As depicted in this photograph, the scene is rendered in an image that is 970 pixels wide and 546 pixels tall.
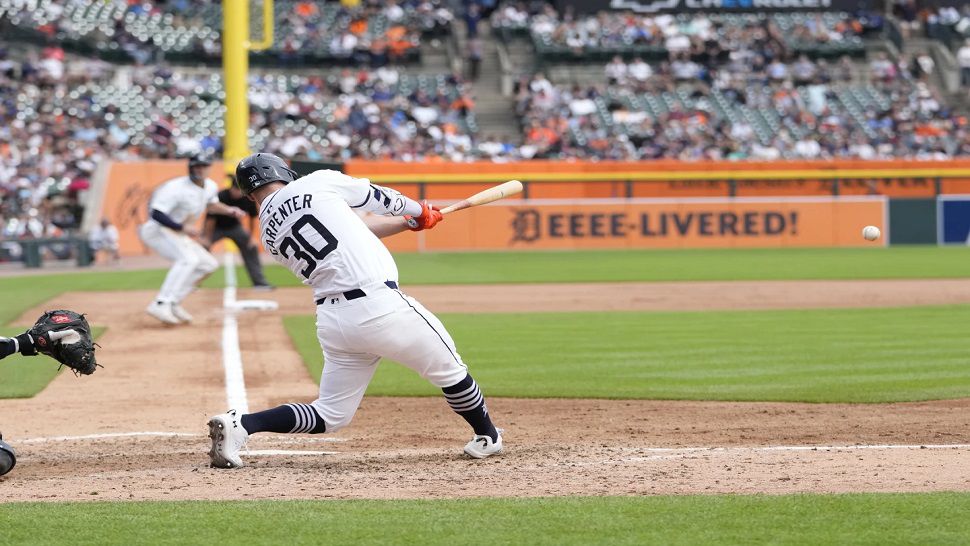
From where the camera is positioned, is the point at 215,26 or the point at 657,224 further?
the point at 215,26

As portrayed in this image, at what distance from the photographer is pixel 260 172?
6590 mm

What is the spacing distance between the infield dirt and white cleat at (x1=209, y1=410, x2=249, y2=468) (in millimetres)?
83

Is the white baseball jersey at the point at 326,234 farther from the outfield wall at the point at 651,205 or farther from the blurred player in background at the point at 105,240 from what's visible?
the outfield wall at the point at 651,205

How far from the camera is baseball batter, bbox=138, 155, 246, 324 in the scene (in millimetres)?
14438

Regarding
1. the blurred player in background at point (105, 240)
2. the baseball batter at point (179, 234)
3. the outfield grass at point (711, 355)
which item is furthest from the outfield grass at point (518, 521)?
the blurred player in background at point (105, 240)

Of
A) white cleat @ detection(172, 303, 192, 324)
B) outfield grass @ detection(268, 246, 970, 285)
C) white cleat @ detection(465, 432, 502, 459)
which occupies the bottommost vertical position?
outfield grass @ detection(268, 246, 970, 285)

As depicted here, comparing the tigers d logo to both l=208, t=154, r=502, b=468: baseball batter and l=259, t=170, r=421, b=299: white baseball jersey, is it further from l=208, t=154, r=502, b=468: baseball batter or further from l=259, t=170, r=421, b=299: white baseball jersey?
l=259, t=170, r=421, b=299: white baseball jersey

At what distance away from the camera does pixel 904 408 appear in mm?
8617

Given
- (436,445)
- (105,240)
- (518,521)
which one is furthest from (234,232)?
(518,521)

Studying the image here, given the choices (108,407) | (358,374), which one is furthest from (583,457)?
(108,407)

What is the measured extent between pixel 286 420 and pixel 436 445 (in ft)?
4.01

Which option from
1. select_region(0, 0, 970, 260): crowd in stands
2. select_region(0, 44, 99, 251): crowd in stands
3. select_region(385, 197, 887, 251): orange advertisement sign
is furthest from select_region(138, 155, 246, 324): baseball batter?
select_region(385, 197, 887, 251): orange advertisement sign

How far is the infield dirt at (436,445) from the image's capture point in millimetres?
5969

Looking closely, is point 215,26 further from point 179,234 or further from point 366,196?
point 366,196
